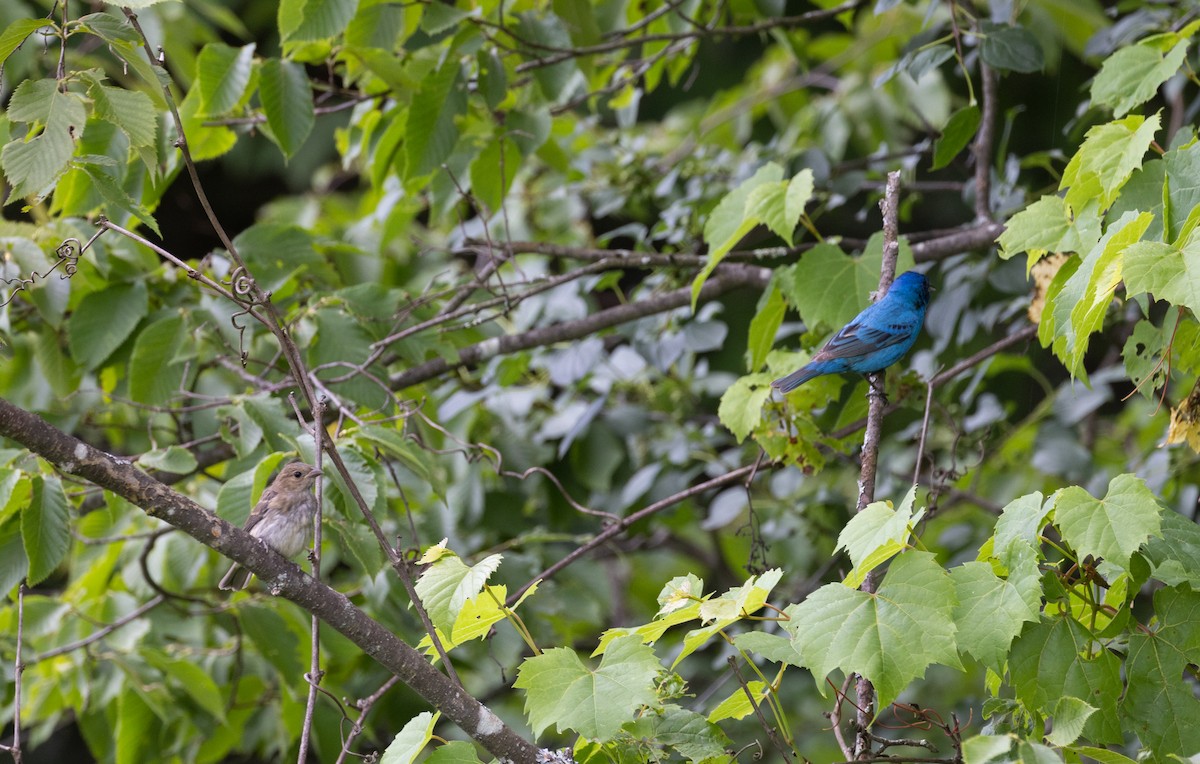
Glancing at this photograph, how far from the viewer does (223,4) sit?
786 cm

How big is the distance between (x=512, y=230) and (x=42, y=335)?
251 centimetres

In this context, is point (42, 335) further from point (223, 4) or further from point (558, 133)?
point (223, 4)

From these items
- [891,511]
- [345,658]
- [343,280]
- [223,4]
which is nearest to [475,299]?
[343,280]

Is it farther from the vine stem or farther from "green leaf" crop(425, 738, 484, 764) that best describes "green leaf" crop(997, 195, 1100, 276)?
"green leaf" crop(425, 738, 484, 764)

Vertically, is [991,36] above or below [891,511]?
above

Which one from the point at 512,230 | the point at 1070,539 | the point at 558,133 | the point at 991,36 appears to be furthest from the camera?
the point at 512,230

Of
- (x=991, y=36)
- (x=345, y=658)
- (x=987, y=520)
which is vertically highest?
(x=991, y=36)

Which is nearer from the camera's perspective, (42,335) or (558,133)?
(42,335)

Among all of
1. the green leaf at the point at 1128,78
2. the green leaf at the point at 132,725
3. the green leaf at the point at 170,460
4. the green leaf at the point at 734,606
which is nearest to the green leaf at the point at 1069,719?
the green leaf at the point at 734,606

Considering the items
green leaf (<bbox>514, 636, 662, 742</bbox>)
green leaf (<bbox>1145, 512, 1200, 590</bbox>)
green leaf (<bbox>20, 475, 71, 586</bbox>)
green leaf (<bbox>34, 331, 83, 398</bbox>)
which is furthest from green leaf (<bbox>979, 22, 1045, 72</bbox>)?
green leaf (<bbox>34, 331, 83, 398</bbox>)

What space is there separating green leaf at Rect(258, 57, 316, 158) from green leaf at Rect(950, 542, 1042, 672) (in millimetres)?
2205

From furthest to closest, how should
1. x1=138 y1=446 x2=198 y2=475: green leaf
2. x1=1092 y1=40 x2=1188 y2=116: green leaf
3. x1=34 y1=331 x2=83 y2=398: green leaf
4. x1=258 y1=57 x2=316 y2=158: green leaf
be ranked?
x1=34 y1=331 x2=83 y2=398: green leaf
x1=258 y1=57 x2=316 y2=158: green leaf
x1=138 y1=446 x2=198 y2=475: green leaf
x1=1092 y1=40 x2=1188 y2=116: green leaf

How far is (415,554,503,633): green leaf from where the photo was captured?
1692mm

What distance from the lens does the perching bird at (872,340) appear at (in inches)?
98.9
